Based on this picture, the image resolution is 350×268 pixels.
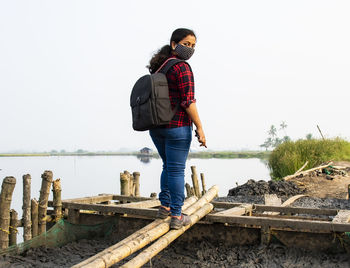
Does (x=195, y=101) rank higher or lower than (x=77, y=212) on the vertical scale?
higher

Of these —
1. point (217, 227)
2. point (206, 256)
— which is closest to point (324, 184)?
point (217, 227)

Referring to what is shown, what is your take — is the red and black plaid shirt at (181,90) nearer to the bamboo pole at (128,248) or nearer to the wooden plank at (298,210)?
the bamboo pole at (128,248)

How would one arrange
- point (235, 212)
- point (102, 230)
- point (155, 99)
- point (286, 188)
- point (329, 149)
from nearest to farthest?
point (155, 99)
point (235, 212)
point (102, 230)
point (286, 188)
point (329, 149)


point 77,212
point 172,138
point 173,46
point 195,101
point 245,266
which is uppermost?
point 173,46

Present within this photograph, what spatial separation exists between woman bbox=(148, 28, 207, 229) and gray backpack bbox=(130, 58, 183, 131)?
0.08 m

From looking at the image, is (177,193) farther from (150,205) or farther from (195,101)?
(150,205)

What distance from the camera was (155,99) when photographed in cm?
325

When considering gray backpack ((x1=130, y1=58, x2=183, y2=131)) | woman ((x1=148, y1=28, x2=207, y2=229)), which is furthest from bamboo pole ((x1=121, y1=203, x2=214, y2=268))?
gray backpack ((x1=130, y1=58, x2=183, y2=131))

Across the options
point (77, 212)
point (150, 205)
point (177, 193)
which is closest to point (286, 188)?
point (150, 205)

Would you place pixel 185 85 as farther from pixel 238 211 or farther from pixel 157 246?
pixel 238 211

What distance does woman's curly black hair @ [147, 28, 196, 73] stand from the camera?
342 cm

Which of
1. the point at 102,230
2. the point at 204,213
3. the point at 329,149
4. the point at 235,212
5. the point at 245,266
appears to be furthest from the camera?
the point at 329,149

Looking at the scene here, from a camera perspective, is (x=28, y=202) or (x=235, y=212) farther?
(x=28, y=202)

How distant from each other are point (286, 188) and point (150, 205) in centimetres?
639
